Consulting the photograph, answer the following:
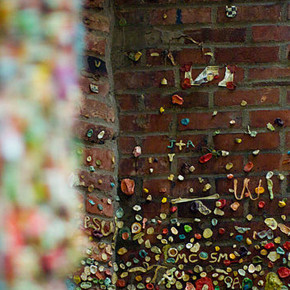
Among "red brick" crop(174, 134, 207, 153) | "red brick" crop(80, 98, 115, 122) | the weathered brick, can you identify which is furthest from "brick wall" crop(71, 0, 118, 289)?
the weathered brick

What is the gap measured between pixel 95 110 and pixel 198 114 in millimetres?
344

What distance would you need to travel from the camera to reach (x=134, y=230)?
1.65 meters

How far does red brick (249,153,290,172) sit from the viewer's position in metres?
1.65

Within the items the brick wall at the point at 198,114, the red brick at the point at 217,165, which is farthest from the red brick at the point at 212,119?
the red brick at the point at 217,165

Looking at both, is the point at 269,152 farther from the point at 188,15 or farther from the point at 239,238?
the point at 188,15

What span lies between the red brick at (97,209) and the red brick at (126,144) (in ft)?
0.59

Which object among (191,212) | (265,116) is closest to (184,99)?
(265,116)

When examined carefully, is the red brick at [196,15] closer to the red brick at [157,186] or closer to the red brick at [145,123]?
the red brick at [145,123]

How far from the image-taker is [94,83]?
158cm

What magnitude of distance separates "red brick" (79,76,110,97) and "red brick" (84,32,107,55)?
0.31 ft

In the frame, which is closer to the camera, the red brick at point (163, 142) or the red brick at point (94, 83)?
the red brick at point (94, 83)

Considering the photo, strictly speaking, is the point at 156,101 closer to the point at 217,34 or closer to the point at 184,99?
the point at 184,99

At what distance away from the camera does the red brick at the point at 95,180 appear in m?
1.56

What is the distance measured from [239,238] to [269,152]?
0.30 meters
